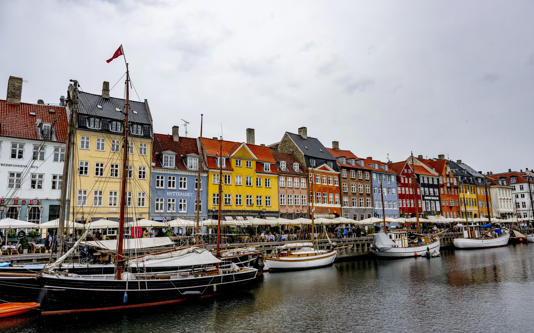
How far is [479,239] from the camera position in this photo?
57594 mm

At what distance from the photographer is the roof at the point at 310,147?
2422 inches

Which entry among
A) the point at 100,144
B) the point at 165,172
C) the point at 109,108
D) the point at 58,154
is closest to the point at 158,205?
the point at 165,172

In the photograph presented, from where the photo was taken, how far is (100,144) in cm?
4106

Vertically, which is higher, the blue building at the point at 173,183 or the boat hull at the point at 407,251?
the blue building at the point at 173,183

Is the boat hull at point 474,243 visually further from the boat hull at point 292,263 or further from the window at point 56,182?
the window at point 56,182

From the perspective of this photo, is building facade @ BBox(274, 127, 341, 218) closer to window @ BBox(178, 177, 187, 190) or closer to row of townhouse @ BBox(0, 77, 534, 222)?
row of townhouse @ BBox(0, 77, 534, 222)

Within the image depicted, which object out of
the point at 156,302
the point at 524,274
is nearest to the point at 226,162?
the point at 156,302

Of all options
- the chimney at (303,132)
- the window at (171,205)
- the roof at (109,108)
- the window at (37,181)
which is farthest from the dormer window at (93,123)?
the chimney at (303,132)

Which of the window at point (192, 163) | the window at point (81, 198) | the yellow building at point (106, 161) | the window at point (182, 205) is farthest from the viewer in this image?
the window at point (192, 163)

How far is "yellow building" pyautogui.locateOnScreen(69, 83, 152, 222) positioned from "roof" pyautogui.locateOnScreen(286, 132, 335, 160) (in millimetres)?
26091

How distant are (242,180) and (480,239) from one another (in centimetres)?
3805

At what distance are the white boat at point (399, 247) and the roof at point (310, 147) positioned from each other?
19088 mm

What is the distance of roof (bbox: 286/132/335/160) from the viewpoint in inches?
2422

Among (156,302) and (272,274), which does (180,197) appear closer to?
(272,274)
